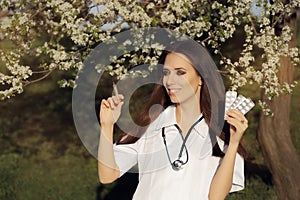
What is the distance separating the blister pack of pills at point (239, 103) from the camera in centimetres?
394

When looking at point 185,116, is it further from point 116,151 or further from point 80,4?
point 80,4

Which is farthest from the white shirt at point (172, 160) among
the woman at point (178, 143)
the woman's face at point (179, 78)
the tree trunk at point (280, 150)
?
the tree trunk at point (280, 150)

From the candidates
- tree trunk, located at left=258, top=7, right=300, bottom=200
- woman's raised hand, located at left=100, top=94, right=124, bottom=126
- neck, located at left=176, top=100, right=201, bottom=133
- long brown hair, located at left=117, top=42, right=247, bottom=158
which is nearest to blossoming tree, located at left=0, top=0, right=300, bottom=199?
tree trunk, located at left=258, top=7, right=300, bottom=200

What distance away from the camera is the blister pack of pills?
3.94 metres

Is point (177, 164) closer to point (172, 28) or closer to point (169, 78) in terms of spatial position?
point (169, 78)

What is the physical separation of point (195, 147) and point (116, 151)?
1.66ft

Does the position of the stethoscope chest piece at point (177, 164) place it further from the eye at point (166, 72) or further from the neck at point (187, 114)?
the eye at point (166, 72)

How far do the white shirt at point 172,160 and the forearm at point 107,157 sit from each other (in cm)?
6

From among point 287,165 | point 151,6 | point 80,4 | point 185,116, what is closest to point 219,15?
point 151,6

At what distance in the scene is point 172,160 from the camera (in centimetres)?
407

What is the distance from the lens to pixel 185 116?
426cm

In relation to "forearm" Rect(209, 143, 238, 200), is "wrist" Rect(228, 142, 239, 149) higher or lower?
higher

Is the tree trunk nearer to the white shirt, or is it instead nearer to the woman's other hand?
the white shirt

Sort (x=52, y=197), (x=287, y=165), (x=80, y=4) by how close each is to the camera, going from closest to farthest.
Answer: (x=80, y=4) < (x=287, y=165) < (x=52, y=197)
